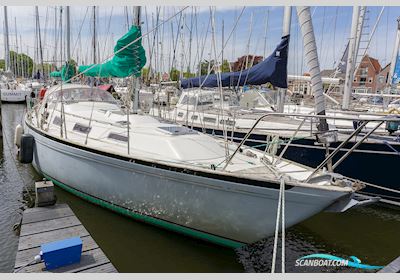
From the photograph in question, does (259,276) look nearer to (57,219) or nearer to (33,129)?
(57,219)

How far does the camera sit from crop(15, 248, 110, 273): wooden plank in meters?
4.04

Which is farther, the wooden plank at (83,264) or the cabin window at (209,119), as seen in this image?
the cabin window at (209,119)

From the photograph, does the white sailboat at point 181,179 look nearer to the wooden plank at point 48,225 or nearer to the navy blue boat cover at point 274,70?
the wooden plank at point 48,225

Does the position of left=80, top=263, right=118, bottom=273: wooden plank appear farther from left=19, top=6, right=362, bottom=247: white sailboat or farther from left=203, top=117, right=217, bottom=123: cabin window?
left=203, top=117, right=217, bottom=123: cabin window

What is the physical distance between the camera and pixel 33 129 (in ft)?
27.4

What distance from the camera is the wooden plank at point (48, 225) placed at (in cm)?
493

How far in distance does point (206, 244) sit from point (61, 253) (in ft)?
7.91

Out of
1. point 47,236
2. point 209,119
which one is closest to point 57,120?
point 47,236

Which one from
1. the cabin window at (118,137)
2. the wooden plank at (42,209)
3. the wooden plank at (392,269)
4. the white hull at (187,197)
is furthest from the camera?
the cabin window at (118,137)

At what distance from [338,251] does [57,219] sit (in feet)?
16.1

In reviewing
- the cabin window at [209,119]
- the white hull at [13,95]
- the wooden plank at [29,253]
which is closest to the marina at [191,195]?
the wooden plank at [29,253]

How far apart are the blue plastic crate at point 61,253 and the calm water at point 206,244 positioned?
Result: 3.59ft

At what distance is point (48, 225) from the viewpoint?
16.9 feet

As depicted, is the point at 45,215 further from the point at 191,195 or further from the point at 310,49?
the point at 310,49
